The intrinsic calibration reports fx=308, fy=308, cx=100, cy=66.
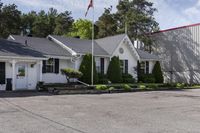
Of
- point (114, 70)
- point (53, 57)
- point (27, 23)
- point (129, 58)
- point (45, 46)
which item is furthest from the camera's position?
point (27, 23)

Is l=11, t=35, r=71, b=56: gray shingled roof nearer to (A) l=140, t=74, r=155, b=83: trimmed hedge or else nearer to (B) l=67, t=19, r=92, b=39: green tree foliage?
(A) l=140, t=74, r=155, b=83: trimmed hedge

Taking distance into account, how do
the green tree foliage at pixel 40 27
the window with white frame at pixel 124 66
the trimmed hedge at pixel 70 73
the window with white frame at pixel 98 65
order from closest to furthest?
the trimmed hedge at pixel 70 73
the window with white frame at pixel 98 65
the window with white frame at pixel 124 66
the green tree foliage at pixel 40 27

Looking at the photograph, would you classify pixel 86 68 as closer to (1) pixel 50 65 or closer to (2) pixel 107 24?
(1) pixel 50 65

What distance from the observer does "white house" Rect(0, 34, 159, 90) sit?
24092 millimetres

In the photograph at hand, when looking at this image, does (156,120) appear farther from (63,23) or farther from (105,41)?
(63,23)

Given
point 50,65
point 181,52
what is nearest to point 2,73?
point 50,65

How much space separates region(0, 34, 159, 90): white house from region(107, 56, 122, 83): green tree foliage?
604 millimetres

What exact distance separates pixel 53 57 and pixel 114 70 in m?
6.84

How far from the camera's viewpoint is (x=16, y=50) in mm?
24797

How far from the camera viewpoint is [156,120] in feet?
36.1

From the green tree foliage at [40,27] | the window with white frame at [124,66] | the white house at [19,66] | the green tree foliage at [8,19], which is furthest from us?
the green tree foliage at [40,27]

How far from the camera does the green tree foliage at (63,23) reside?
61.0 metres

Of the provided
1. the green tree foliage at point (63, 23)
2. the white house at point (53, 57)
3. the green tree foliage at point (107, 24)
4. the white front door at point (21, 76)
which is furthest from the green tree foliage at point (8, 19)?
the white front door at point (21, 76)

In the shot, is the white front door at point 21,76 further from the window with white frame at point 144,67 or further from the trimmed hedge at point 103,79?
the window with white frame at point 144,67
